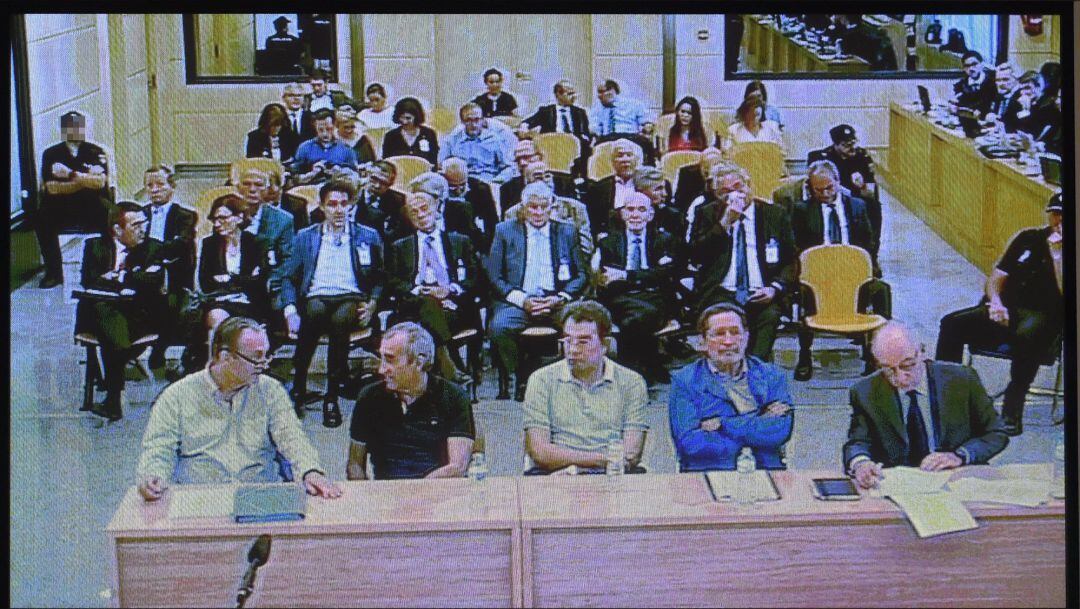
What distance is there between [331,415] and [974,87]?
1.78m

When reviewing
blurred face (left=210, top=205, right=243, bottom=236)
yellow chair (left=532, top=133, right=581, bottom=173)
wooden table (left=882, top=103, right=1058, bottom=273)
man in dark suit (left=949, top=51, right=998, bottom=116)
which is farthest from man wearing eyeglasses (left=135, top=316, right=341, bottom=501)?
man in dark suit (left=949, top=51, right=998, bottom=116)

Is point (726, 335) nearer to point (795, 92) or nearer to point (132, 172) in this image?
point (795, 92)

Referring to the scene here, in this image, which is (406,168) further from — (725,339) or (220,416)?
(725,339)

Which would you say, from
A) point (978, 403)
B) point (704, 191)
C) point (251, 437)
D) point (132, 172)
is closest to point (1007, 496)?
point (978, 403)

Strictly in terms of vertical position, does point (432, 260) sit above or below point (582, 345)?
above

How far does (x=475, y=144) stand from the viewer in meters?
4.08

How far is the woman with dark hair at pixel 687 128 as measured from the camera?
4.09 m

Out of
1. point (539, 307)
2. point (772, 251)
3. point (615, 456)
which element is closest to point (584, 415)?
point (615, 456)

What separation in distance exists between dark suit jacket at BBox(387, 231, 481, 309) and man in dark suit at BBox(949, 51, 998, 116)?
125cm

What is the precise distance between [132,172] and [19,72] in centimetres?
36

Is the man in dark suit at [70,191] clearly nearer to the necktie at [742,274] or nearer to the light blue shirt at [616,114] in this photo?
the light blue shirt at [616,114]

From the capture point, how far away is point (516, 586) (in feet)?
13.3

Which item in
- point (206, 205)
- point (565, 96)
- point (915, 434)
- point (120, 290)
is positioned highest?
point (565, 96)

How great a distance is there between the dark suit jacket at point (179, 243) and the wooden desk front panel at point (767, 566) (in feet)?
3.52
